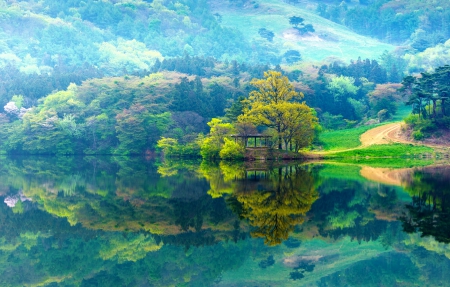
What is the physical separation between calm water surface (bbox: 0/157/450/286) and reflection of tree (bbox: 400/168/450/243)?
0.13 feet

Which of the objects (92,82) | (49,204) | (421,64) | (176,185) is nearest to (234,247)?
(49,204)

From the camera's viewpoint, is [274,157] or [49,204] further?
[274,157]

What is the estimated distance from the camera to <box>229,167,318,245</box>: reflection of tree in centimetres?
2056

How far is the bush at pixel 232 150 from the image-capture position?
191 ft

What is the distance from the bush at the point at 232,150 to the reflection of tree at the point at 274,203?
21836mm

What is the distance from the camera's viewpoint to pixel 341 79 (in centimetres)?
9812

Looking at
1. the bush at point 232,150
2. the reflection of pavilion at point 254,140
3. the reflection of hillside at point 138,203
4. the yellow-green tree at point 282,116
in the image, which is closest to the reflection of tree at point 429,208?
the reflection of hillside at point 138,203

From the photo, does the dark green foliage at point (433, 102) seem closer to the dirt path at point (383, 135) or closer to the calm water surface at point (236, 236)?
the dirt path at point (383, 135)

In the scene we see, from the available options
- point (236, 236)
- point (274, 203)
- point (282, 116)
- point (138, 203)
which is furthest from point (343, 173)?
point (236, 236)

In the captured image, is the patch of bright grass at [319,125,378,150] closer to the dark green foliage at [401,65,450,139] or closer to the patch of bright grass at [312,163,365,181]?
the dark green foliage at [401,65,450,139]

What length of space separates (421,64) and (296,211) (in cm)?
11727

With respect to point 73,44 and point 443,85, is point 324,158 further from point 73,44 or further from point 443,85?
point 73,44

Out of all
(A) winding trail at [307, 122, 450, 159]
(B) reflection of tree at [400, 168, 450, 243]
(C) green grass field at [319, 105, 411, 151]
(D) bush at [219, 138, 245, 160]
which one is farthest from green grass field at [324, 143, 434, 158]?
(B) reflection of tree at [400, 168, 450, 243]

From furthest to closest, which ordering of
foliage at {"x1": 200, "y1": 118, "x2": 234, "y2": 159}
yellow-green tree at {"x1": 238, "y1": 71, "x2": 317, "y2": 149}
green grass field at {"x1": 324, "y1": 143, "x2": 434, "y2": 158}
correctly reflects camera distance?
foliage at {"x1": 200, "y1": 118, "x2": 234, "y2": 159}
yellow-green tree at {"x1": 238, "y1": 71, "x2": 317, "y2": 149}
green grass field at {"x1": 324, "y1": 143, "x2": 434, "y2": 158}
